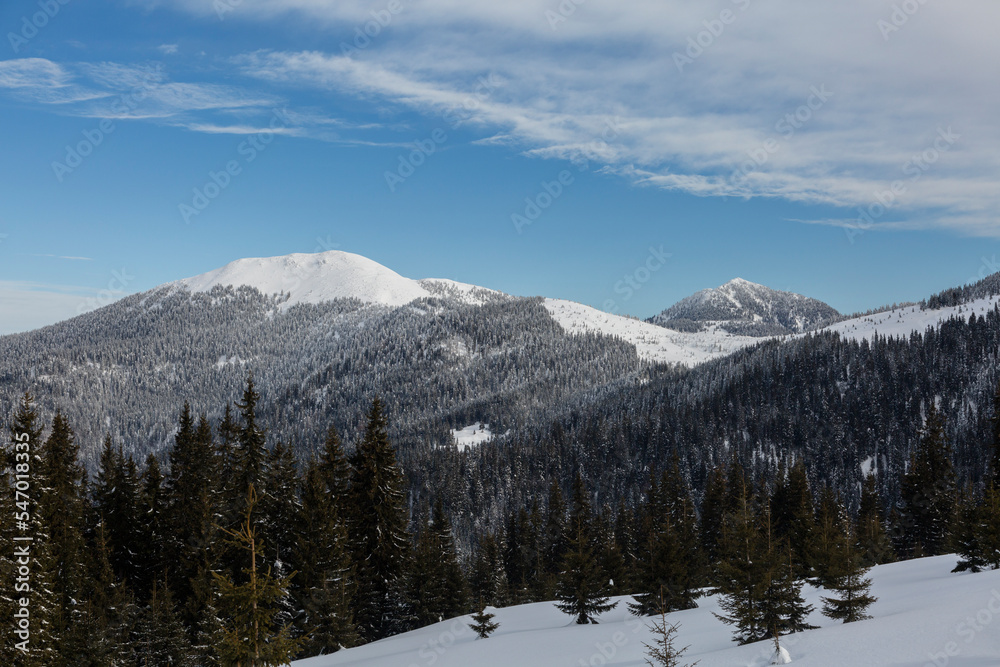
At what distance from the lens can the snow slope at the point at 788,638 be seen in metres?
17.7

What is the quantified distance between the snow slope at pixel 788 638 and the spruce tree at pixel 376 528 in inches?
160

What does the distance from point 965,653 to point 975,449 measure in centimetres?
17204

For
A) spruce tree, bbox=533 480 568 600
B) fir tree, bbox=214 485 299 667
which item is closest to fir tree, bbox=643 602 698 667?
fir tree, bbox=214 485 299 667

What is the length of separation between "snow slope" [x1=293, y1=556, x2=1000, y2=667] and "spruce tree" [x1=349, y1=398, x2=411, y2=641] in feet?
13.4

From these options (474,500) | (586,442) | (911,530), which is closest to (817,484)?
(586,442)

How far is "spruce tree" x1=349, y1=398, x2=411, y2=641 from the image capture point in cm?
3928

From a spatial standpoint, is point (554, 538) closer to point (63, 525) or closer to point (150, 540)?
point (150, 540)

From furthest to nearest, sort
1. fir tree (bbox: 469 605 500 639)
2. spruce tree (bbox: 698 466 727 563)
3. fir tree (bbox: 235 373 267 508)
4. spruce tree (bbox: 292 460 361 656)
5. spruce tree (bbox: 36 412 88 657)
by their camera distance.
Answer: spruce tree (bbox: 698 466 727 563) → fir tree (bbox: 235 373 267 508) → spruce tree (bbox: 292 460 361 656) → fir tree (bbox: 469 605 500 639) → spruce tree (bbox: 36 412 88 657)

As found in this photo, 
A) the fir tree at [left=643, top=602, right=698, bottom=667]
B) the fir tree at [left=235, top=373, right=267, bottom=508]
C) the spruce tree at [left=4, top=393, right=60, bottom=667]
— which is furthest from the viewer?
the fir tree at [left=235, top=373, right=267, bottom=508]

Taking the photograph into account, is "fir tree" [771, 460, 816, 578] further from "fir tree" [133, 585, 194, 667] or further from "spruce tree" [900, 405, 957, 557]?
"fir tree" [133, 585, 194, 667]

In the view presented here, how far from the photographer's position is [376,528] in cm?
3953

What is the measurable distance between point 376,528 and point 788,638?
24.8 metres

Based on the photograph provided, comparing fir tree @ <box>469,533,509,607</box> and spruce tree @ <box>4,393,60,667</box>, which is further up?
spruce tree @ <box>4,393,60,667</box>

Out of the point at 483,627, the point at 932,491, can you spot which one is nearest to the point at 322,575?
the point at 483,627
